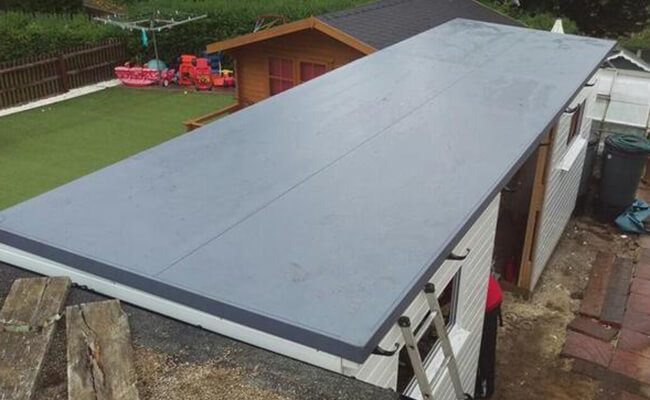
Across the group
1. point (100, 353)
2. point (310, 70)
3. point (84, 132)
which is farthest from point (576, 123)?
point (84, 132)

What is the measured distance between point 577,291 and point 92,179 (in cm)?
717

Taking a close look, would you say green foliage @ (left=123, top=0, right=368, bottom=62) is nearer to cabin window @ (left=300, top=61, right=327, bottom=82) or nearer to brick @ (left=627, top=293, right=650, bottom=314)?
cabin window @ (left=300, top=61, right=327, bottom=82)

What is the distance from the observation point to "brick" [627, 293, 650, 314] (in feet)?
27.8

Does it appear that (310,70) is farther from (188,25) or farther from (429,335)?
(188,25)

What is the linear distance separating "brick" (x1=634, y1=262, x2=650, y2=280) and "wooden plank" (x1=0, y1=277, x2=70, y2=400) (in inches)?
336

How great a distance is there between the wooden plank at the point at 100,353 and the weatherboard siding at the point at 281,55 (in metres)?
10.0

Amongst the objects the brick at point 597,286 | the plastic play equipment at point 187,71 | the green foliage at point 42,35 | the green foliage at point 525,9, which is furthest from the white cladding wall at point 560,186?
the green foliage at point 42,35

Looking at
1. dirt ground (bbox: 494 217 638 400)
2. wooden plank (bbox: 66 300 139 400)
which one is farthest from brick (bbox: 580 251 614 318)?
wooden plank (bbox: 66 300 139 400)

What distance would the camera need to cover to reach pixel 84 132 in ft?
55.4

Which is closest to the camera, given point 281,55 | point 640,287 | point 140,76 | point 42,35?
point 640,287

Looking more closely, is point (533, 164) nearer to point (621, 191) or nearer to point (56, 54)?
point (621, 191)

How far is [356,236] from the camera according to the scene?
403 centimetres

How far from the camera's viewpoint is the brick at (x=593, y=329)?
791 centimetres

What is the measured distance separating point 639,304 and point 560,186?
2034 millimetres
